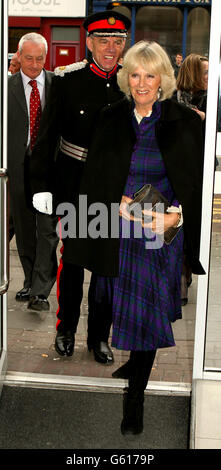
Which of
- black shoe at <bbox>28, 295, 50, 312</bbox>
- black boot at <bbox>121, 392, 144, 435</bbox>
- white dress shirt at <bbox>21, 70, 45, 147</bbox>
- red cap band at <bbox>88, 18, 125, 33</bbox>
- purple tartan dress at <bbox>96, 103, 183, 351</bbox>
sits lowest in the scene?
black boot at <bbox>121, 392, 144, 435</bbox>

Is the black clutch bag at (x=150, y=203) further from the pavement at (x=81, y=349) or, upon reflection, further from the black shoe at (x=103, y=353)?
the black shoe at (x=103, y=353)

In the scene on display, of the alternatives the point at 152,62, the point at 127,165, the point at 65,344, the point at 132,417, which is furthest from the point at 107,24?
the point at 132,417

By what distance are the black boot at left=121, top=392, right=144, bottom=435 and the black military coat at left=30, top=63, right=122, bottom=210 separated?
1346mm

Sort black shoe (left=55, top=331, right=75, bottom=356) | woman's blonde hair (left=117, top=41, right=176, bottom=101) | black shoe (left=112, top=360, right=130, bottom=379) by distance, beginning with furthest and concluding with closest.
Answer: black shoe (left=55, top=331, right=75, bottom=356), black shoe (left=112, top=360, right=130, bottom=379), woman's blonde hair (left=117, top=41, right=176, bottom=101)

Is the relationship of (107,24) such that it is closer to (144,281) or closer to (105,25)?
(105,25)

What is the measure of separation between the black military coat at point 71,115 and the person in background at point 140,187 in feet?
2.39

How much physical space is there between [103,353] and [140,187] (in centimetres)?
146

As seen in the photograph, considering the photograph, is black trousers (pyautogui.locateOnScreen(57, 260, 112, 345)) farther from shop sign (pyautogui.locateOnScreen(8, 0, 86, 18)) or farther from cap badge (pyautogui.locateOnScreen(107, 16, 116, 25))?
shop sign (pyautogui.locateOnScreen(8, 0, 86, 18))

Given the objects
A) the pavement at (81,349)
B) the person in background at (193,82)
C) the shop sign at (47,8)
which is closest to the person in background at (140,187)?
the pavement at (81,349)

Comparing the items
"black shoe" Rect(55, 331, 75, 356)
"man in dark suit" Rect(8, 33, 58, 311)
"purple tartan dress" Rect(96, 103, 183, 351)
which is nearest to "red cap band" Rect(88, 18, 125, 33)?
"purple tartan dress" Rect(96, 103, 183, 351)

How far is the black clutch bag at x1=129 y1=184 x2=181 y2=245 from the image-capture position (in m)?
3.24

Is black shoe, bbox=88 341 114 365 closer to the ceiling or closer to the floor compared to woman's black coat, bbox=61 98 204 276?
closer to the floor

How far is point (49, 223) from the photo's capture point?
5.43 metres
